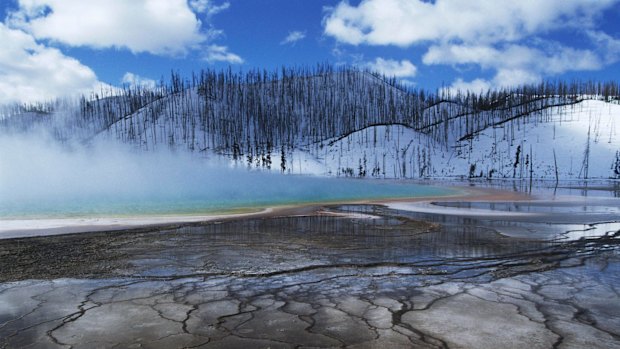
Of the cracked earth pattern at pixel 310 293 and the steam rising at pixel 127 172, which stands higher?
the steam rising at pixel 127 172

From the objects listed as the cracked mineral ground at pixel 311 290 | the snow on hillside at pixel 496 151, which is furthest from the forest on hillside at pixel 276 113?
the cracked mineral ground at pixel 311 290

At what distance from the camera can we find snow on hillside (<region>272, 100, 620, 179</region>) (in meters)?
86.6

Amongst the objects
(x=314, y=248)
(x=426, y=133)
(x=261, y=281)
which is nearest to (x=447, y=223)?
(x=314, y=248)

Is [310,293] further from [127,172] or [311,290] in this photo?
[127,172]

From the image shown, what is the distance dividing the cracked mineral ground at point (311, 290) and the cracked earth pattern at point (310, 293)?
0.03m

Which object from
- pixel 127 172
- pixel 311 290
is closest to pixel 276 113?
pixel 127 172

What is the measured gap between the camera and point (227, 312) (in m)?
6.42

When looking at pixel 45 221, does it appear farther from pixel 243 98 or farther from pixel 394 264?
pixel 243 98

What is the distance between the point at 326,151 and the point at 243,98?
4957cm

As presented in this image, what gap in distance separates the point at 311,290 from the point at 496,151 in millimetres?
100029

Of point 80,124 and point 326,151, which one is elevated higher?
point 80,124

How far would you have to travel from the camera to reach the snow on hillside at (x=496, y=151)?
284 feet

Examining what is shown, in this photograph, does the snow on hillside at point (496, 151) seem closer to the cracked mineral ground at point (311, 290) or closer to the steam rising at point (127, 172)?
the steam rising at point (127, 172)

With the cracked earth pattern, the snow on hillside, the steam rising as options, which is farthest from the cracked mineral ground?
the snow on hillside
